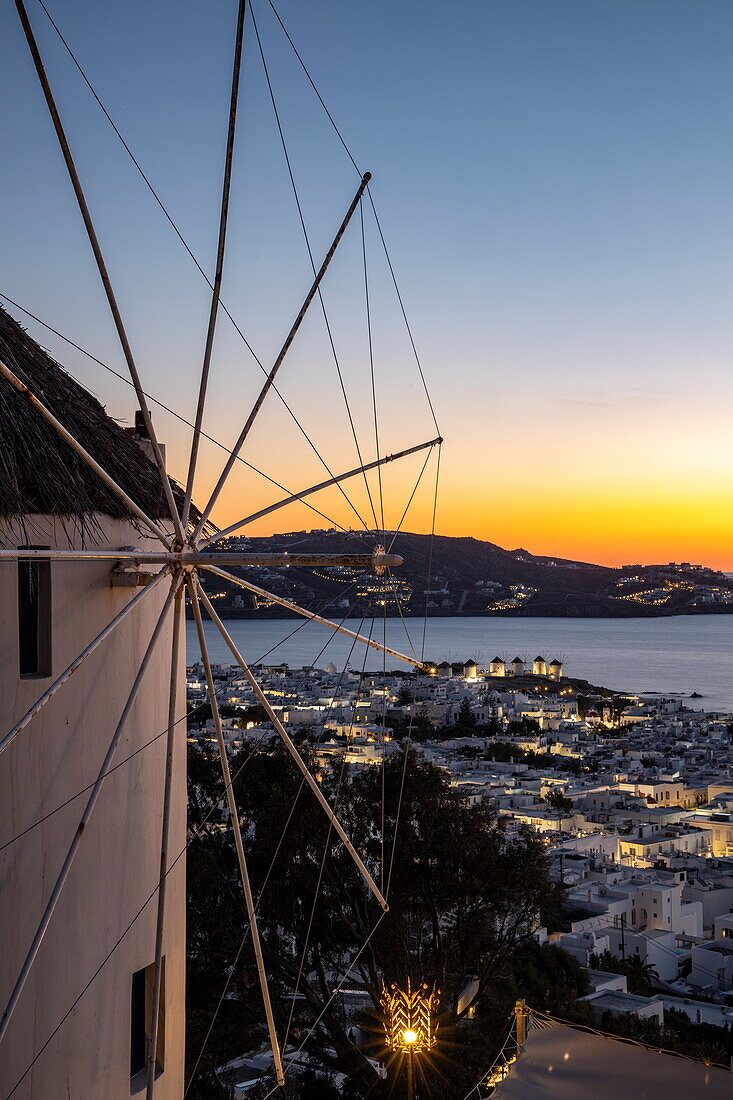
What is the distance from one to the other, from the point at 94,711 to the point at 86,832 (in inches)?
17.6

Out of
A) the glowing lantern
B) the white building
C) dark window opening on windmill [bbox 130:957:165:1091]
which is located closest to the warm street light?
the glowing lantern

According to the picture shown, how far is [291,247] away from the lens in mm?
5223

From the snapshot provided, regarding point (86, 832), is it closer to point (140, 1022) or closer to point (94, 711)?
point (94, 711)

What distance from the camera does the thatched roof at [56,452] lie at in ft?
12.6

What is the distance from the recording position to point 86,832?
407 centimetres

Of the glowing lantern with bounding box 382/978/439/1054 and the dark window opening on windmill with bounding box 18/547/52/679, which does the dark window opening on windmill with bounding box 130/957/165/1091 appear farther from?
the glowing lantern with bounding box 382/978/439/1054

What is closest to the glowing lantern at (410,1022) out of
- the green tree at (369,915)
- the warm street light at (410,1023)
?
the warm street light at (410,1023)

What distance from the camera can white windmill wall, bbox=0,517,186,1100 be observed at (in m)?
3.79

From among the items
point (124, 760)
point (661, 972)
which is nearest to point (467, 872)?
point (124, 760)

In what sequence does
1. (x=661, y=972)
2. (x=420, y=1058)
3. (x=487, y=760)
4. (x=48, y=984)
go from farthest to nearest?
(x=487, y=760)
(x=661, y=972)
(x=420, y=1058)
(x=48, y=984)

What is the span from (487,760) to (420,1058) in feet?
98.1

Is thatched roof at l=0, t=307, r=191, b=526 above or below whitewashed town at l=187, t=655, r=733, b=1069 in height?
above

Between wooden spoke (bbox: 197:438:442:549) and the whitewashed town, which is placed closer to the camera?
wooden spoke (bbox: 197:438:442:549)

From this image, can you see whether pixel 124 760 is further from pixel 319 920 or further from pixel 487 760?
pixel 487 760
